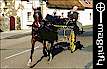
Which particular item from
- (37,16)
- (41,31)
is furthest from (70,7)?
(37,16)

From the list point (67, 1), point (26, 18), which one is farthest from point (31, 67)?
point (67, 1)

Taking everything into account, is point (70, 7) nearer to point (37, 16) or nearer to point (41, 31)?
point (41, 31)

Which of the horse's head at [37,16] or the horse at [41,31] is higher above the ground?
the horse's head at [37,16]

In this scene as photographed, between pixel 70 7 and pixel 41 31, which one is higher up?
pixel 70 7

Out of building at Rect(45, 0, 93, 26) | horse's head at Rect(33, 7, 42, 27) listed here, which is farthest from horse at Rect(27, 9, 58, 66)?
building at Rect(45, 0, 93, 26)

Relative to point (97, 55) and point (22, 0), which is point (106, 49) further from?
point (22, 0)

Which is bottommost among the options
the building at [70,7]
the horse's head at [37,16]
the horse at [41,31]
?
the horse at [41,31]

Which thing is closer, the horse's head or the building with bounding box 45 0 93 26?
the horse's head

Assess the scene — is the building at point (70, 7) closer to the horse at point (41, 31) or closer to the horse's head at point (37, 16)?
the horse at point (41, 31)

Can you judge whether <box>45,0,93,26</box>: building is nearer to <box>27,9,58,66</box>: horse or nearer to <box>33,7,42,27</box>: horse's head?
<box>27,9,58,66</box>: horse

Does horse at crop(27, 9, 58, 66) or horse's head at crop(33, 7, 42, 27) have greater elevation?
horse's head at crop(33, 7, 42, 27)

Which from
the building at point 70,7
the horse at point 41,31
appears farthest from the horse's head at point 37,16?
the building at point 70,7

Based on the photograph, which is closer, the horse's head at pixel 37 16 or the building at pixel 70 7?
the horse's head at pixel 37 16

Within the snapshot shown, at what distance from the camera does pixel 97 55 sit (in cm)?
609
